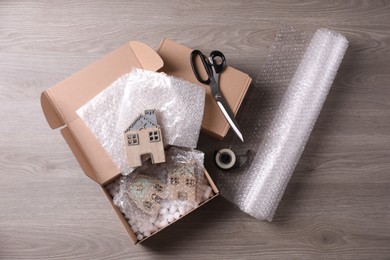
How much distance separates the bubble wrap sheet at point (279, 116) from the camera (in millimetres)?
876

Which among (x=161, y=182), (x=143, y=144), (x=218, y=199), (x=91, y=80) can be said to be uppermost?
(x=91, y=80)

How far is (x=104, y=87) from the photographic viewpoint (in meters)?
0.84

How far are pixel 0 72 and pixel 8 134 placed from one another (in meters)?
0.16

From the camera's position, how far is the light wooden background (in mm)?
888

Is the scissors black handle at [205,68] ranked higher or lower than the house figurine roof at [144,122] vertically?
higher

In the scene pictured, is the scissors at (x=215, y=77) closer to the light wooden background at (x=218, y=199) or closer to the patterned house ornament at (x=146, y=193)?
the light wooden background at (x=218, y=199)

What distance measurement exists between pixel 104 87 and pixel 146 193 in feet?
0.82

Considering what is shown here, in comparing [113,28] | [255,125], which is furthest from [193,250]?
[113,28]

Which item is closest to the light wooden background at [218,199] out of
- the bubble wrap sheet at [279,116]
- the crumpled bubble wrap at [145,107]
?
the bubble wrap sheet at [279,116]

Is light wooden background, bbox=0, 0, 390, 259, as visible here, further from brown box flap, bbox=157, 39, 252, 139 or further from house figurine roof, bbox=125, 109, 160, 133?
house figurine roof, bbox=125, 109, 160, 133

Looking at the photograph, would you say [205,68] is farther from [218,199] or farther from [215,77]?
[218,199]

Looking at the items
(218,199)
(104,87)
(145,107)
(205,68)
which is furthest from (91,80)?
(218,199)

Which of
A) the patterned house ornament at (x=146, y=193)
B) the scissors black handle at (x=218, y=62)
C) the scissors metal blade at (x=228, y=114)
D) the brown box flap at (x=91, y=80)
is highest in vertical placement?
the brown box flap at (x=91, y=80)

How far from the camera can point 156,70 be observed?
2.73 feet
